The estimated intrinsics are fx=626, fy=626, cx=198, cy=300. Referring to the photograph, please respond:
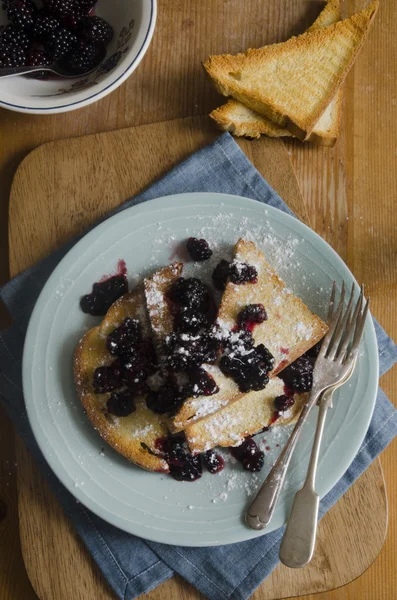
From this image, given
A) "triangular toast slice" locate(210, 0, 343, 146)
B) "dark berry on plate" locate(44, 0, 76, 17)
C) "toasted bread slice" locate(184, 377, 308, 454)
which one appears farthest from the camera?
"triangular toast slice" locate(210, 0, 343, 146)

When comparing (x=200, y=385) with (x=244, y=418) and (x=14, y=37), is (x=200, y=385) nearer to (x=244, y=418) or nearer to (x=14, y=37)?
(x=244, y=418)

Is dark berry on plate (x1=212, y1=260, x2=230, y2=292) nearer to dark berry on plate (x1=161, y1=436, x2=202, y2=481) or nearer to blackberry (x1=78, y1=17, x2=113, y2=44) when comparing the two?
dark berry on plate (x1=161, y1=436, x2=202, y2=481)

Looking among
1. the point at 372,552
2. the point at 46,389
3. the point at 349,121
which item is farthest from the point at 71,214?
the point at 372,552

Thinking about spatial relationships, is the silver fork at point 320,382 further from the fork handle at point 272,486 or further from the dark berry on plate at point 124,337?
the dark berry on plate at point 124,337

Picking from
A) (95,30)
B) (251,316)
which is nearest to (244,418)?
(251,316)

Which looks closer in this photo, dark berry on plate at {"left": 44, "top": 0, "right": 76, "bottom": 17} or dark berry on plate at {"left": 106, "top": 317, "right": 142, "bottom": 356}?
dark berry on plate at {"left": 106, "top": 317, "right": 142, "bottom": 356}

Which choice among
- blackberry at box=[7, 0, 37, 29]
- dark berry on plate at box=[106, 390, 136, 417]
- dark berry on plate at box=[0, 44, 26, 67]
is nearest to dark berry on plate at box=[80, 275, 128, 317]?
dark berry on plate at box=[106, 390, 136, 417]

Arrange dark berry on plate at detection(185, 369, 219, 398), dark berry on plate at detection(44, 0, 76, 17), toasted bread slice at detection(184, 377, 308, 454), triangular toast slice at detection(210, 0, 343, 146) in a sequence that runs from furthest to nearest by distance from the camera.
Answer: triangular toast slice at detection(210, 0, 343, 146)
dark berry on plate at detection(44, 0, 76, 17)
toasted bread slice at detection(184, 377, 308, 454)
dark berry on plate at detection(185, 369, 219, 398)

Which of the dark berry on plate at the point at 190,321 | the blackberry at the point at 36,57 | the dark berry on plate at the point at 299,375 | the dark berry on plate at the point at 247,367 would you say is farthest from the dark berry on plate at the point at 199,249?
the blackberry at the point at 36,57
